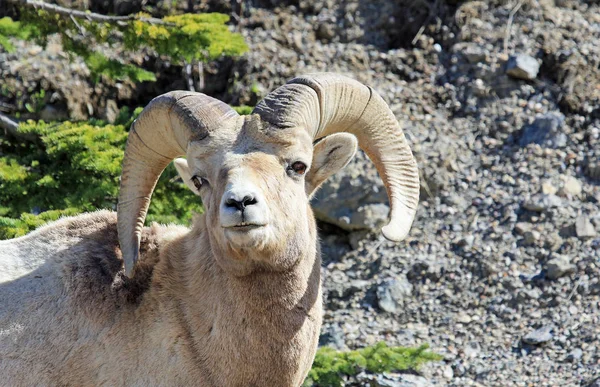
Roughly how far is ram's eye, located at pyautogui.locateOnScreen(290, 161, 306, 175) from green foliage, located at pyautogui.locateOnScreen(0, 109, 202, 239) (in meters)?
3.99

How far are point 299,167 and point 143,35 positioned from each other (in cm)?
600

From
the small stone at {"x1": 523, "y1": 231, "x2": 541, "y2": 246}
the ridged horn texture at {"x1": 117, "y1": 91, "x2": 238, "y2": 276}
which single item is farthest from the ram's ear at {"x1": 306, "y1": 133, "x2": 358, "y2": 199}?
the small stone at {"x1": 523, "y1": 231, "x2": 541, "y2": 246}

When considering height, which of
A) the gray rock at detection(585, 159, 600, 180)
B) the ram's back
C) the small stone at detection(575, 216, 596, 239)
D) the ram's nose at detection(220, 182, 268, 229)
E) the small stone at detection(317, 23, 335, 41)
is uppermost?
the ram's nose at detection(220, 182, 268, 229)

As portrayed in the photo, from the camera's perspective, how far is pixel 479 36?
1731 cm

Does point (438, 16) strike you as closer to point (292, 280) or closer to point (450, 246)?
point (450, 246)

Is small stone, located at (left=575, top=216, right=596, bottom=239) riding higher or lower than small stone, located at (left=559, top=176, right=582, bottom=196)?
lower

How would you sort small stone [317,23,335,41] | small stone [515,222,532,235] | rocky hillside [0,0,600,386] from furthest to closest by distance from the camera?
small stone [317,23,335,41], small stone [515,222,532,235], rocky hillside [0,0,600,386]

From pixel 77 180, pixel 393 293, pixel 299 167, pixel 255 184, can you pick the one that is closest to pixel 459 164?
pixel 393 293

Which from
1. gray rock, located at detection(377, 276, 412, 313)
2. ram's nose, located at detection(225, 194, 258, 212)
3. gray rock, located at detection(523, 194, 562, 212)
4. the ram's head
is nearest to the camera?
ram's nose, located at detection(225, 194, 258, 212)

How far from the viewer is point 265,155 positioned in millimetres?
7633

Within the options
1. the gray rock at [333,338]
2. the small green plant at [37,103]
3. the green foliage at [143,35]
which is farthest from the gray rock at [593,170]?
the small green plant at [37,103]

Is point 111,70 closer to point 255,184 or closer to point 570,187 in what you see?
point 255,184

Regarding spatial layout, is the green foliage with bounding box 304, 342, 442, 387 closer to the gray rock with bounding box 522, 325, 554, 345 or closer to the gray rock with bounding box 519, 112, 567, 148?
the gray rock with bounding box 522, 325, 554, 345

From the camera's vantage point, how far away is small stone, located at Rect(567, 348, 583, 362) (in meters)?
11.6
